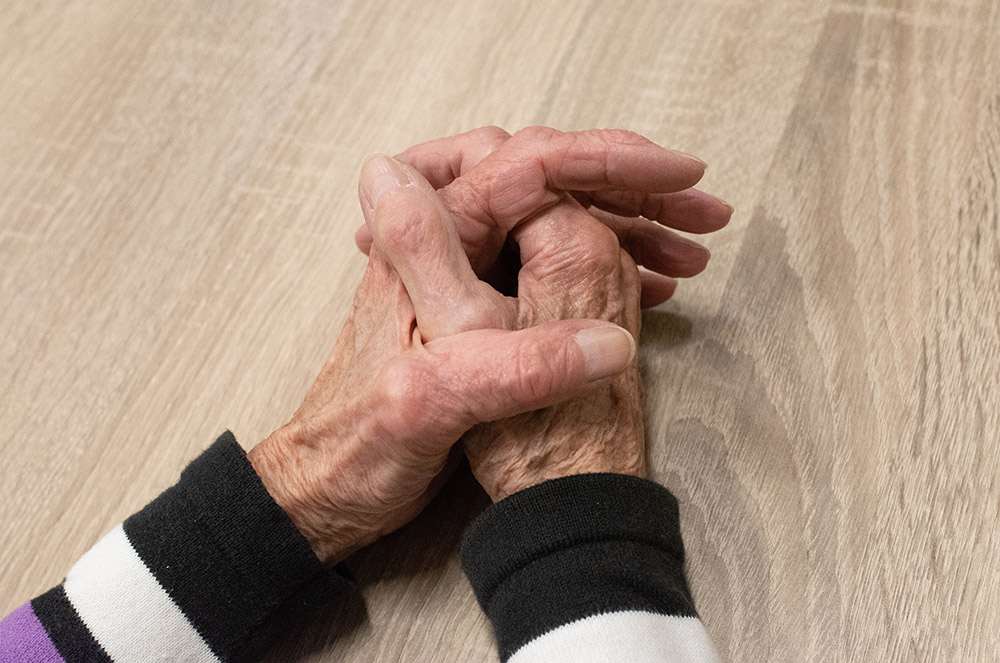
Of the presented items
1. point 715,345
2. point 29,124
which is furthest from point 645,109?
point 29,124

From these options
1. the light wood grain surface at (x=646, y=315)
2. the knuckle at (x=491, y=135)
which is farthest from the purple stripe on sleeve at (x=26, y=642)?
the knuckle at (x=491, y=135)

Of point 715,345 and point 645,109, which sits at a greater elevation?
point 645,109

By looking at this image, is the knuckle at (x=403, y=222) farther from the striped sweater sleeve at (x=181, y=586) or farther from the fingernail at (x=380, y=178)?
the striped sweater sleeve at (x=181, y=586)

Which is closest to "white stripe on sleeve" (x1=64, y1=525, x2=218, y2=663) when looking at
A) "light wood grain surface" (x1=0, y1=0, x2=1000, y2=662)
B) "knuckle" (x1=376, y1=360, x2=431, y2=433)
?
"light wood grain surface" (x1=0, y1=0, x2=1000, y2=662)

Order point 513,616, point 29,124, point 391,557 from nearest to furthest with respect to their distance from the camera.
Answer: point 513,616
point 391,557
point 29,124

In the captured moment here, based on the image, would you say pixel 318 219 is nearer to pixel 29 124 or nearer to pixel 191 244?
pixel 191 244

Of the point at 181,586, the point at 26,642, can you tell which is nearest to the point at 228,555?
the point at 181,586

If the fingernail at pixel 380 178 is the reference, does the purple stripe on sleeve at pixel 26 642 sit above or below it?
below

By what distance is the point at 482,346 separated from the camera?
1.96 feet

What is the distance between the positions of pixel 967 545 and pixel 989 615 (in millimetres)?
54

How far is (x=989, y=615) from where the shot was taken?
2.13 ft

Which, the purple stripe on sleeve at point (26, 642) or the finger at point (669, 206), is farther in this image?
the finger at point (669, 206)

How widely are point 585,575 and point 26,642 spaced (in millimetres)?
417

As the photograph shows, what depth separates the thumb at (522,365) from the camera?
59 centimetres
